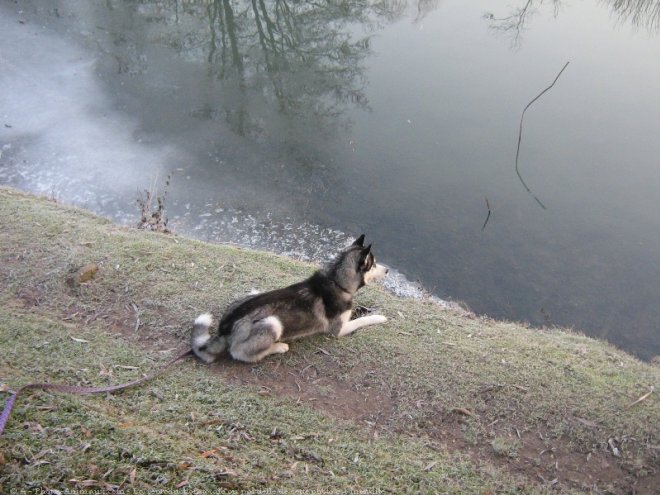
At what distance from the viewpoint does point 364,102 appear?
13945 mm

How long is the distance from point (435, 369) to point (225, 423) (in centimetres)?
244

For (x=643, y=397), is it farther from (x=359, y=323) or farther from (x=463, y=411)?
(x=359, y=323)

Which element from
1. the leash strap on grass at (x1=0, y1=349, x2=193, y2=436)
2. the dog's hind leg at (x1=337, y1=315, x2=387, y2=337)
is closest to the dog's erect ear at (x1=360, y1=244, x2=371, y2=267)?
the dog's hind leg at (x1=337, y1=315, x2=387, y2=337)

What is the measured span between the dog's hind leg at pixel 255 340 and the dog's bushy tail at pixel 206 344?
12 centimetres

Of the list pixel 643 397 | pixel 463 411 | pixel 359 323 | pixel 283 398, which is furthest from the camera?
pixel 359 323

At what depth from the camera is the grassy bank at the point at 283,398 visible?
4.11 metres

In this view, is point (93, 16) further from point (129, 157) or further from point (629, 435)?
point (629, 435)

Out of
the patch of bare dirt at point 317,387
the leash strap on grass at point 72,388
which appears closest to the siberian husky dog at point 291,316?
the patch of bare dirt at point 317,387

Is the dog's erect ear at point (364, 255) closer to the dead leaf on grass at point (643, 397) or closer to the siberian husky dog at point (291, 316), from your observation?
the siberian husky dog at point (291, 316)

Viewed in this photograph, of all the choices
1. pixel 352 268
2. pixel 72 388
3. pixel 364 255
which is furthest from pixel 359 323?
pixel 72 388

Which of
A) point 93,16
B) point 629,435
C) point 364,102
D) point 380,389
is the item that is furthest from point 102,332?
point 93,16

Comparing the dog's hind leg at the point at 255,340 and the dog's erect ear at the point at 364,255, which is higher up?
the dog's erect ear at the point at 364,255

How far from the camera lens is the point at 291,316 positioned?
589 centimetres

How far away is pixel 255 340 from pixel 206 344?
497 millimetres
